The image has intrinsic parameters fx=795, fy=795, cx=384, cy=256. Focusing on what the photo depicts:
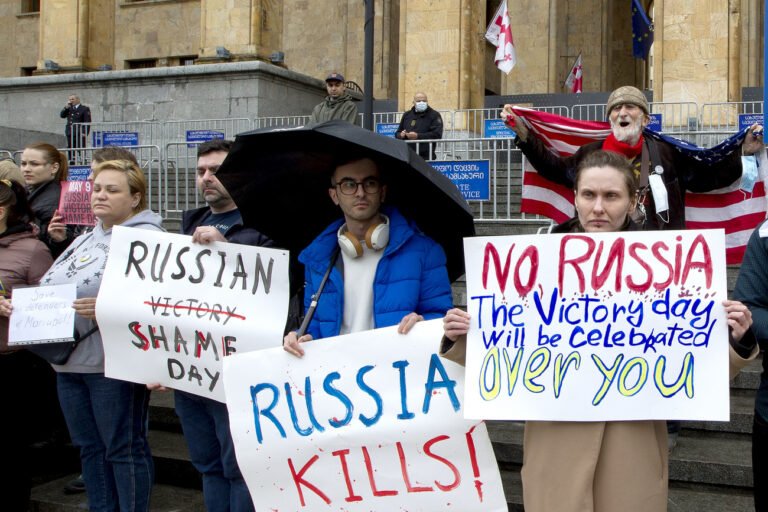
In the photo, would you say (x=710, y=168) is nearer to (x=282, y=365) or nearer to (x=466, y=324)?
(x=466, y=324)

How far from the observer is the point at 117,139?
16.4 m

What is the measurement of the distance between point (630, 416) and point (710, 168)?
8.11ft

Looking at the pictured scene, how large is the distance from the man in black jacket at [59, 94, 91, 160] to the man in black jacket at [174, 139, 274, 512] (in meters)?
14.8

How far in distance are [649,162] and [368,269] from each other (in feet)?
6.21

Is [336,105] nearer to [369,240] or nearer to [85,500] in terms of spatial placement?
[85,500]

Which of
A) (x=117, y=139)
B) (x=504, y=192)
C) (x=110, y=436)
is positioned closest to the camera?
(x=110, y=436)

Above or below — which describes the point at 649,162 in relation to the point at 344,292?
above

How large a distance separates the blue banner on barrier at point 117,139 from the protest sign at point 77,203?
416 inches

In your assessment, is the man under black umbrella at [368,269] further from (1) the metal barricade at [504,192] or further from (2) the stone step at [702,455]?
(1) the metal barricade at [504,192]

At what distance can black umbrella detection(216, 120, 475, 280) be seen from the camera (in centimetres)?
341

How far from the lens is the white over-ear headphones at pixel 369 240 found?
10.8 feet

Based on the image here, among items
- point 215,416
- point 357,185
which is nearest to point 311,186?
point 357,185

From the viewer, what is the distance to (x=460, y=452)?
3.10 metres

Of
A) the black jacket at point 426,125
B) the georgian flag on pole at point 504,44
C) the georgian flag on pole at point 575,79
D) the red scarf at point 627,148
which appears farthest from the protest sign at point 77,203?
the georgian flag on pole at point 575,79
